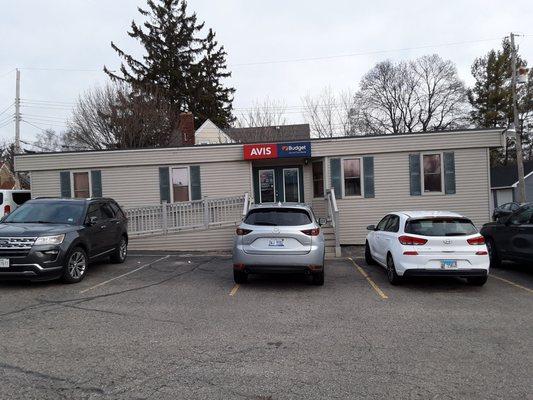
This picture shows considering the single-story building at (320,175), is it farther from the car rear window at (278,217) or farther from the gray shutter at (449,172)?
the car rear window at (278,217)

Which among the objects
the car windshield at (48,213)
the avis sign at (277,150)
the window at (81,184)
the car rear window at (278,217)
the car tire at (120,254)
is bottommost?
the car tire at (120,254)

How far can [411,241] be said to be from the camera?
8523mm

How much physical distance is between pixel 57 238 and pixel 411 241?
6.89 m

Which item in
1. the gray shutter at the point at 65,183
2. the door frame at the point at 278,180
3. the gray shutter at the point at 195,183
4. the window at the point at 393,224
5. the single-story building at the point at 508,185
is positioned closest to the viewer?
the window at the point at 393,224

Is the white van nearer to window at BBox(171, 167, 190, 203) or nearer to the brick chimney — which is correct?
window at BBox(171, 167, 190, 203)

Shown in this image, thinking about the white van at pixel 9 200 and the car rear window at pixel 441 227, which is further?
the white van at pixel 9 200

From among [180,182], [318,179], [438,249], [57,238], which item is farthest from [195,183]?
[438,249]

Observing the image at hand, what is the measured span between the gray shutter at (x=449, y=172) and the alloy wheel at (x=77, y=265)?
1266 cm

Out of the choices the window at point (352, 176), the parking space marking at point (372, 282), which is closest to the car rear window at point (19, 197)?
the window at point (352, 176)

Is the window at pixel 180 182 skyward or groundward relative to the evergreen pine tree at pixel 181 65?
groundward

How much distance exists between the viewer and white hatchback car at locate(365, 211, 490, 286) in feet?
27.2

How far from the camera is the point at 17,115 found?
30.2 metres

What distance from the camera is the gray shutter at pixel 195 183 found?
55.1 ft

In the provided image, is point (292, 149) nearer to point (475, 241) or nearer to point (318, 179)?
point (318, 179)
